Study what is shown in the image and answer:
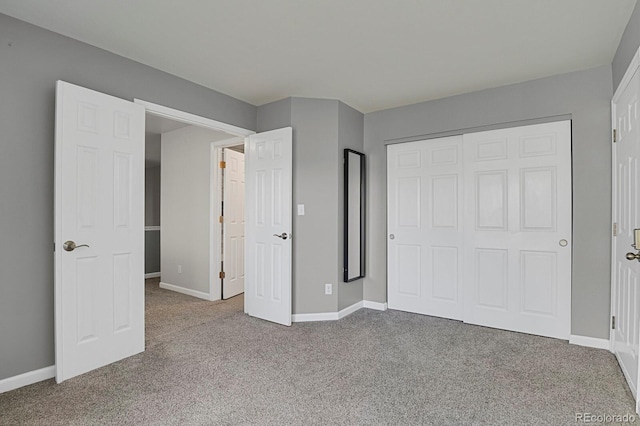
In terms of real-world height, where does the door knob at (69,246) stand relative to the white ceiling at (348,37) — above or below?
below

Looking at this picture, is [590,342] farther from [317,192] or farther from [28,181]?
[28,181]

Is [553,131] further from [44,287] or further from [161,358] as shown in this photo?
[44,287]

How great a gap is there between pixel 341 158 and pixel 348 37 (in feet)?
4.97

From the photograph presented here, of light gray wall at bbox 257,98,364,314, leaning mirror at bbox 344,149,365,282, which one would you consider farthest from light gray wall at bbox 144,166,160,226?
leaning mirror at bbox 344,149,365,282

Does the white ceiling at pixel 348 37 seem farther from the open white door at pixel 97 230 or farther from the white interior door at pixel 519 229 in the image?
the white interior door at pixel 519 229

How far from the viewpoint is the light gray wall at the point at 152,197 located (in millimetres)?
7226

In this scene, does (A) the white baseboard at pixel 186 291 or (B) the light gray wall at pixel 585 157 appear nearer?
(B) the light gray wall at pixel 585 157

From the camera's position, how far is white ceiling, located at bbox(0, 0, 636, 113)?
2.15m

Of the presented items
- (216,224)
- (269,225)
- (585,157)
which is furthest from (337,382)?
(216,224)

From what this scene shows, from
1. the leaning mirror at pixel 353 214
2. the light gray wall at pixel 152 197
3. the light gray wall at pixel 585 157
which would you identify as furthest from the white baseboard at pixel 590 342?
the light gray wall at pixel 152 197

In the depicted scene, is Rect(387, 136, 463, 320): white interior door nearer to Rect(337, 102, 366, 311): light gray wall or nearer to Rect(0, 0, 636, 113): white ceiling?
Rect(337, 102, 366, 311): light gray wall

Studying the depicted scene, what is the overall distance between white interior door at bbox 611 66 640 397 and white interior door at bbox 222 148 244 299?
13.7 ft

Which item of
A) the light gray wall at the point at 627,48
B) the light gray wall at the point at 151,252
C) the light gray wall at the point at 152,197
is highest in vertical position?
the light gray wall at the point at 627,48

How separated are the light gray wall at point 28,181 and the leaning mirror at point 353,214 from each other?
8.53ft
